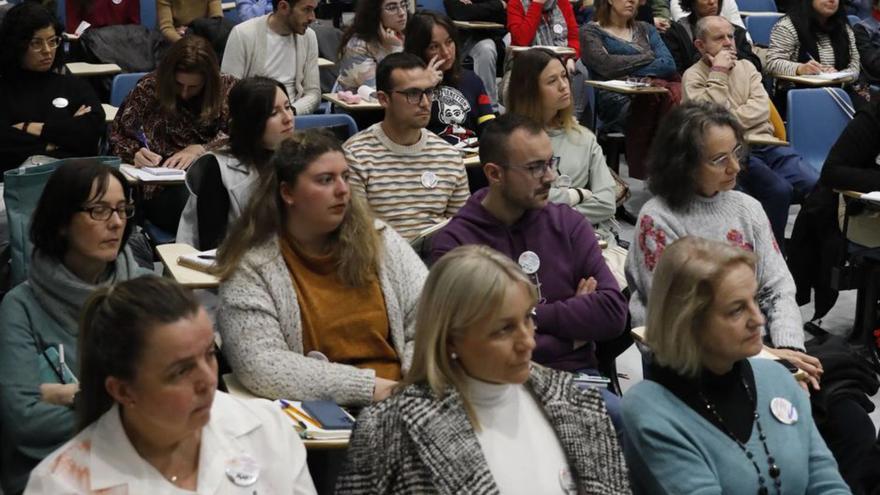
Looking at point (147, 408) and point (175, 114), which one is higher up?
point (147, 408)

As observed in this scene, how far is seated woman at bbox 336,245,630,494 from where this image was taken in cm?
239

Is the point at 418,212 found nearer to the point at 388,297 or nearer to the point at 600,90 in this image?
the point at 388,297

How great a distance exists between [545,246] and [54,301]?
1.35 m

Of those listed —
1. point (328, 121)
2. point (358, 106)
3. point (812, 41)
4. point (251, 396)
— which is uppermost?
point (251, 396)

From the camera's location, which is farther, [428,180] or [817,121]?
[817,121]

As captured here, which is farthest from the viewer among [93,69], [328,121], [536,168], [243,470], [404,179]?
[93,69]

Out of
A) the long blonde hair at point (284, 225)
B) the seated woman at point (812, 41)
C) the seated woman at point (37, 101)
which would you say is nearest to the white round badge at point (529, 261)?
the long blonde hair at point (284, 225)

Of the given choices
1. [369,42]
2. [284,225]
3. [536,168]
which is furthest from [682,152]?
[369,42]

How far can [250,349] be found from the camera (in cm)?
295

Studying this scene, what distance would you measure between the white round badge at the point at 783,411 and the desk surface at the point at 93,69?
463cm

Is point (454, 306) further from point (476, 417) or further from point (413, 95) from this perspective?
point (413, 95)

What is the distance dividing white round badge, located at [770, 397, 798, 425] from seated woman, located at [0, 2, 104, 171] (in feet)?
11.1

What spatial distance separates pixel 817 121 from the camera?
242 inches

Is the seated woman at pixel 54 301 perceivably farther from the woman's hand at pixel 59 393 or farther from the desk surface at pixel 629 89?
the desk surface at pixel 629 89
